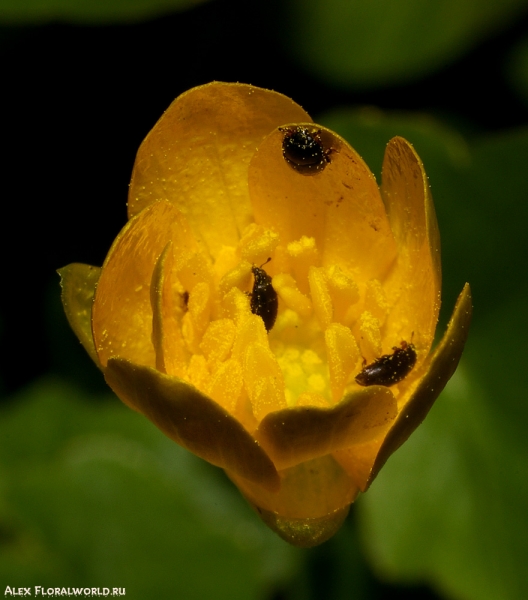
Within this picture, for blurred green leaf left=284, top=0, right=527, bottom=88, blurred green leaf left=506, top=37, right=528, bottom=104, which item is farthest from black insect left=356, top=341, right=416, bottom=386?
blurred green leaf left=506, top=37, right=528, bottom=104

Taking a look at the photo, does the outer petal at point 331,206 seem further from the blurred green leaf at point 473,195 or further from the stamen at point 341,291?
the blurred green leaf at point 473,195

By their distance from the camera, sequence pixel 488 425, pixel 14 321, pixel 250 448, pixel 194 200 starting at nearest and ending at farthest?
pixel 250 448, pixel 194 200, pixel 488 425, pixel 14 321

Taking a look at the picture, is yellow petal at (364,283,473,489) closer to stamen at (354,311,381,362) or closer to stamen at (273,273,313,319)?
stamen at (354,311,381,362)

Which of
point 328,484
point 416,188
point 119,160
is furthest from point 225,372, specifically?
point 119,160

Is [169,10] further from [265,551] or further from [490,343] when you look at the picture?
[265,551]

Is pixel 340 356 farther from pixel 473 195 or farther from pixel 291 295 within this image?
pixel 473 195

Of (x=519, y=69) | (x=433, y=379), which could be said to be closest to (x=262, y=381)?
(x=433, y=379)
